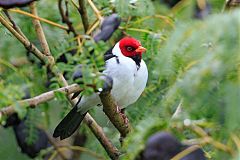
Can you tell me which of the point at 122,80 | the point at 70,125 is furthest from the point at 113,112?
the point at 70,125

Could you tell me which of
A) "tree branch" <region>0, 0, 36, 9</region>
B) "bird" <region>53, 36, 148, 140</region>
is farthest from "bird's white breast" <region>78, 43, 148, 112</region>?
"tree branch" <region>0, 0, 36, 9</region>

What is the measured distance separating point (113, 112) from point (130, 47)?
82 centimetres

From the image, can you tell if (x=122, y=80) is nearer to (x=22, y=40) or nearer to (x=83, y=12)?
(x=83, y=12)

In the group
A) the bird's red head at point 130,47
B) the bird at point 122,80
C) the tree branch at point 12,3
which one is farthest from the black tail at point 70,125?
the tree branch at point 12,3

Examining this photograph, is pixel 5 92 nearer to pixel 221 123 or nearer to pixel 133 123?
pixel 221 123

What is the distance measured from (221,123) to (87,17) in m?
1.58

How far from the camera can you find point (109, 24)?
318cm

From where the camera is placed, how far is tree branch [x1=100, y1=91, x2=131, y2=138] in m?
2.90

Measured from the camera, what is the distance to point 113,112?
315cm

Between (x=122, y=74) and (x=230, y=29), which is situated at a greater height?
(x=230, y=29)

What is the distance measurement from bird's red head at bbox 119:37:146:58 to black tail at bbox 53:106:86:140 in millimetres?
375

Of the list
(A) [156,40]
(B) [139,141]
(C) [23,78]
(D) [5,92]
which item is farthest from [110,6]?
(B) [139,141]

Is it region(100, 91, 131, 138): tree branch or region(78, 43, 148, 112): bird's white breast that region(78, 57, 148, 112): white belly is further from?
region(100, 91, 131, 138): tree branch

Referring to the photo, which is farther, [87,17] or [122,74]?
[87,17]
